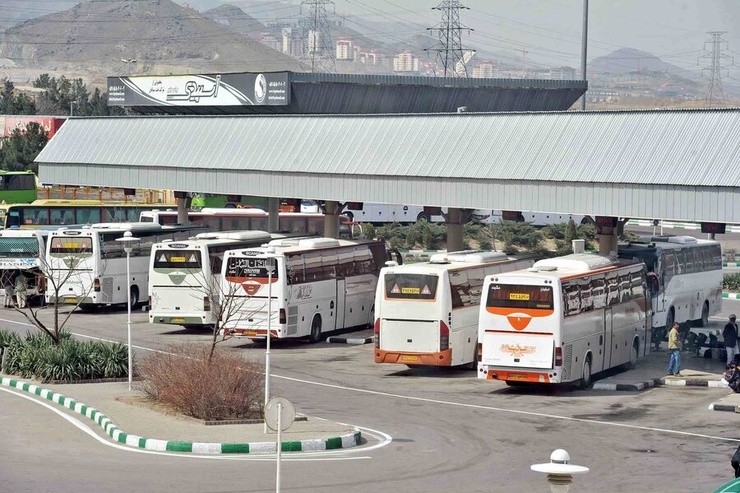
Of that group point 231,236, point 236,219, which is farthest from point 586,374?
point 236,219

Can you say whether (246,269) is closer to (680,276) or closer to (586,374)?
(586,374)

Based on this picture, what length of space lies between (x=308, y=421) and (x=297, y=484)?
16.7ft

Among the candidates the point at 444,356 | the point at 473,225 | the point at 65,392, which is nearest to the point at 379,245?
the point at 444,356

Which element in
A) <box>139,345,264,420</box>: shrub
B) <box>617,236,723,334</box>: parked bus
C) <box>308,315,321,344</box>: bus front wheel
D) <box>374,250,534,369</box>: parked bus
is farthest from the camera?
<box>617,236,723,334</box>: parked bus

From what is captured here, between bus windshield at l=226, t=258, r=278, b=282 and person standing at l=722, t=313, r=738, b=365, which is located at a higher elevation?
bus windshield at l=226, t=258, r=278, b=282

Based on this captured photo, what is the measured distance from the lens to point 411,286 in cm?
3130

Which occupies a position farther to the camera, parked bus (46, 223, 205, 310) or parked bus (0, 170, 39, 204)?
parked bus (0, 170, 39, 204)

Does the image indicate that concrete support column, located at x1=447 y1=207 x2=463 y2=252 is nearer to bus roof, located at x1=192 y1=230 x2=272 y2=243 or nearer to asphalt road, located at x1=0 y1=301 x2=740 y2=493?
bus roof, located at x1=192 y1=230 x2=272 y2=243

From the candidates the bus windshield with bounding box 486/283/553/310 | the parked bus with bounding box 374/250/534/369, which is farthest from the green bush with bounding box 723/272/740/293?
the bus windshield with bounding box 486/283/553/310

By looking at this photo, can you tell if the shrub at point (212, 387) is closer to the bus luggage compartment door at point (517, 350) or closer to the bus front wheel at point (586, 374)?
the bus luggage compartment door at point (517, 350)

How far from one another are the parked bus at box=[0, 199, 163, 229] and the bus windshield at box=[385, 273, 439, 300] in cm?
3373

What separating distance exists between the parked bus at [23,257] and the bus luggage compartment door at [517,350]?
21.2 m

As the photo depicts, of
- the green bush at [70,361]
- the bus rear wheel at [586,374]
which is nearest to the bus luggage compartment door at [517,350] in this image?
the bus rear wheel at [586,374]

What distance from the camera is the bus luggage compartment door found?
28.1 meters
